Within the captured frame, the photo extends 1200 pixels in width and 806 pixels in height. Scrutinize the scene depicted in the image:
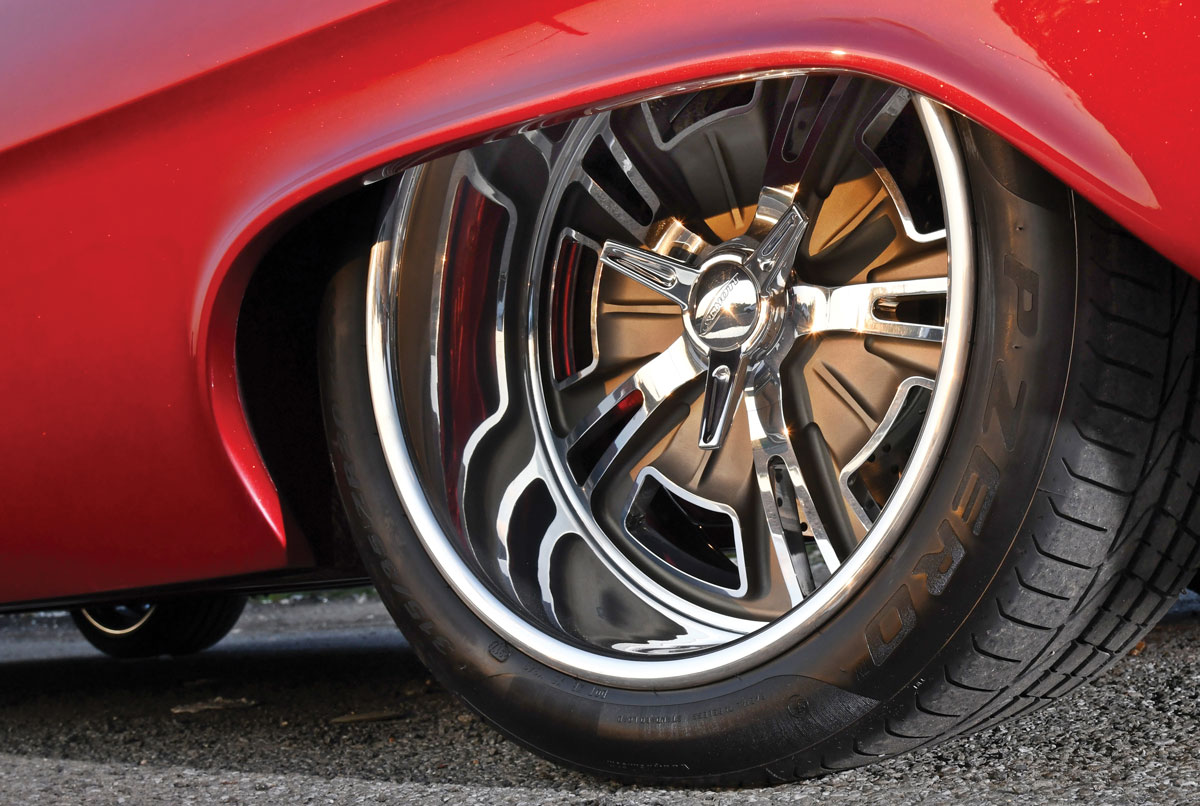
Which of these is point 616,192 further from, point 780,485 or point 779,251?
point 780,485

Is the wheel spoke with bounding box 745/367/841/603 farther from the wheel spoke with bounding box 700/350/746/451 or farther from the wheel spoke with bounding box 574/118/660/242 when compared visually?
the wheel spoke with bounding box 574/118/660/242

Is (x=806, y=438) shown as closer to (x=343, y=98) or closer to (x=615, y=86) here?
(x=615, y=86)

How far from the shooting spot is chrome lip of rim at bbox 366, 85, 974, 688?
1.01 meters

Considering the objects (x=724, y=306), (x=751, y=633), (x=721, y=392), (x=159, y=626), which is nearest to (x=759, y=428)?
(x=721, y=392)

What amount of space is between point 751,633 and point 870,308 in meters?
0.44

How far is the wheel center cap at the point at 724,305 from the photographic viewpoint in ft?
4.51

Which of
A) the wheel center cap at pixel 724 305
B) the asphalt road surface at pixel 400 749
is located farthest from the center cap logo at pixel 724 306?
the asphalt road surface at pixel 400 749

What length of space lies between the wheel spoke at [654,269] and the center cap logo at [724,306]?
26 millimetres

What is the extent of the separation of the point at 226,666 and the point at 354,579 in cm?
115

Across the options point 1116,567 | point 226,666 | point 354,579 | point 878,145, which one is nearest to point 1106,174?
point 1116,567

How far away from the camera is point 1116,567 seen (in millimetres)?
1004

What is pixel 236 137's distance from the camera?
4.21 ft

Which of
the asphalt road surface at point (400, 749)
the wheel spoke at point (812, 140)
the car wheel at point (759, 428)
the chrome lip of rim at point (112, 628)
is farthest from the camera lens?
the chrome lip of rim at point (112, 628)

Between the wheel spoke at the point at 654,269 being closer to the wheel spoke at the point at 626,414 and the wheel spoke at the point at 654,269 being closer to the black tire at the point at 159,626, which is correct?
the wheel spoke at the point at 626,414
